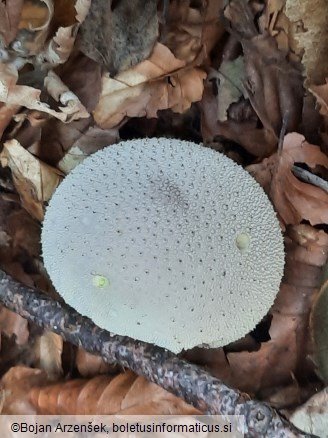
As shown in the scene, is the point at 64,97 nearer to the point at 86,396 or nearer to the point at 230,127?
the point at 230,127

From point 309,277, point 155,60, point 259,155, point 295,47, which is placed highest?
point 295,47

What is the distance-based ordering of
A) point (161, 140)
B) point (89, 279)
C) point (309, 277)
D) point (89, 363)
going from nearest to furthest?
1. point (89, 279)
2. point (161, 140)
3. point (309, 277)
4. point (89, 363)

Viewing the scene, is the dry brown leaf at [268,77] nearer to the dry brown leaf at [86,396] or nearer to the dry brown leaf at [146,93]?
the dry brown leaf at [146,93]

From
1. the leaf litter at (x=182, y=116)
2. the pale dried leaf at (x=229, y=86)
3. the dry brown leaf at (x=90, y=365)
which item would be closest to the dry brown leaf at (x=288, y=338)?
the leaf litter at (x=182, y=116)

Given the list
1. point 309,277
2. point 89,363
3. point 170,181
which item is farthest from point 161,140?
point 89,363

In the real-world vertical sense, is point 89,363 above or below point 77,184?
below

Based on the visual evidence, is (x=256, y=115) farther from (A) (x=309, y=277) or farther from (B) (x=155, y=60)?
(A) (x=309, y=277)

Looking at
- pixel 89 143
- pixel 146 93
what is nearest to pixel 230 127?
pixel 146 93
